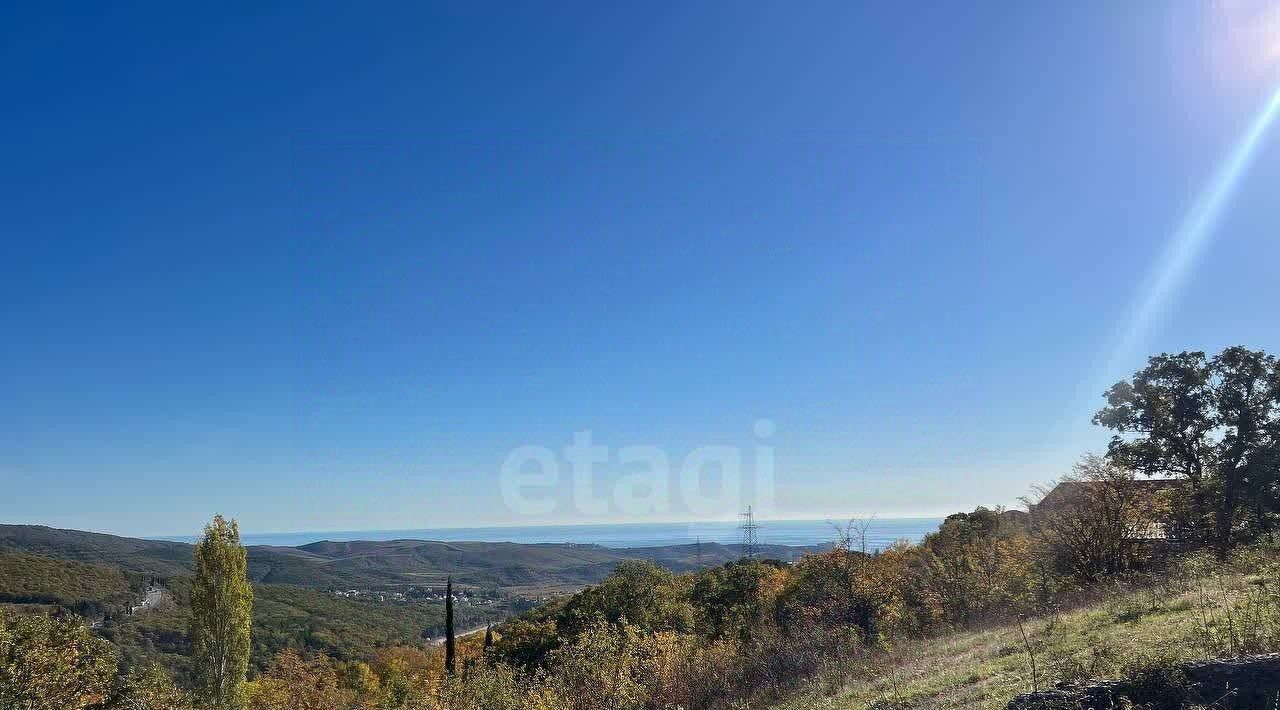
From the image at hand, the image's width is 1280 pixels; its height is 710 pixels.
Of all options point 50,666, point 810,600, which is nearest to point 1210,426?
point 810,600

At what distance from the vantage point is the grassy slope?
307 inches

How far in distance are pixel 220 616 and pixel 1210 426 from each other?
1705 inches

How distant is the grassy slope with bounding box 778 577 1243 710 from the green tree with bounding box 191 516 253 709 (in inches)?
809

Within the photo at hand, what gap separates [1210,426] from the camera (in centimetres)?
2997

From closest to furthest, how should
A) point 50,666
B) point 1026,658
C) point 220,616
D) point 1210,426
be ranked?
point 50,666 < point 1026,658 < point 220,616 < point 1210,426

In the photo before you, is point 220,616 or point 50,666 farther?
point 220,616

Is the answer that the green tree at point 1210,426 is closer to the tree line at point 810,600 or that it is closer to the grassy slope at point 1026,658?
the tree line at point 810,600

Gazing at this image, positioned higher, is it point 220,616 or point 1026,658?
point 1026,658

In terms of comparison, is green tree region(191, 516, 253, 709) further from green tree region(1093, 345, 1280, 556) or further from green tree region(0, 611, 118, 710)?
green tree region(1093, 345, 1280, 556)

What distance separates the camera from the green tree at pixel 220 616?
866 inches

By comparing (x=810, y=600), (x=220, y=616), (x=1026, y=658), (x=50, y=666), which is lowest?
(x=810, y=600)

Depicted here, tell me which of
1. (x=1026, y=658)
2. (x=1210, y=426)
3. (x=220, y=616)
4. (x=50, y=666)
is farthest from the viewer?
(x=1210, y=426)

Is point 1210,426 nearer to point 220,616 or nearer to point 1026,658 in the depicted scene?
point 1026,658

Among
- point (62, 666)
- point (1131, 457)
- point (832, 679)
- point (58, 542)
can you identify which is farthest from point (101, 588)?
point (1131, 457)
